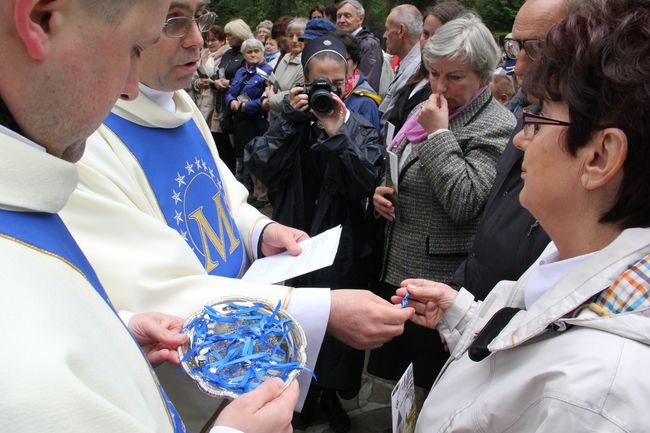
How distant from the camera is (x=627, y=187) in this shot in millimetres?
1183

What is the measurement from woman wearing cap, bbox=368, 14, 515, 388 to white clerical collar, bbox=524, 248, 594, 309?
1057 mm

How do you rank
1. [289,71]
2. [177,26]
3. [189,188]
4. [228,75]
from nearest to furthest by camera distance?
[177,26] → [189,188] → [289,71] → [228,75]

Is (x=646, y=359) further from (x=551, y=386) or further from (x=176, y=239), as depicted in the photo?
(x=176, y=239)

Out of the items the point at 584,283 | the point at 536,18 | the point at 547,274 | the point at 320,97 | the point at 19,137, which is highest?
the point at 19,137

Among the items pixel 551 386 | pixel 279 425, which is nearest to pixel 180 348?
pixel 279 425

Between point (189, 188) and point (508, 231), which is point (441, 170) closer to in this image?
point (508, 231)

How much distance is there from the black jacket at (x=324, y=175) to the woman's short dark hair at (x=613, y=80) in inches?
67.7

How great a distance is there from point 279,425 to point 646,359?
0.70 metres

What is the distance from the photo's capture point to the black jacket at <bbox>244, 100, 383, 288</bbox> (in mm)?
2971

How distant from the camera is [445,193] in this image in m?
2.52

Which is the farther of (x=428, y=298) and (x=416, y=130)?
(x=416, y=130)

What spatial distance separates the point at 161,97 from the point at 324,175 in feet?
4.03

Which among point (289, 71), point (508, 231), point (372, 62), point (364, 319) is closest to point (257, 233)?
point (364, 319)

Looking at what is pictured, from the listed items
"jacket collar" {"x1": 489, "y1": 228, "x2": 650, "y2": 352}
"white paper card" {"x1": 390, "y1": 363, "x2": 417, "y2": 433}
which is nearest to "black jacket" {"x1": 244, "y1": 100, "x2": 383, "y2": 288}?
"white paper card" {"x1": 390, "y1": 363, "x2": 417, "y2": 433}
